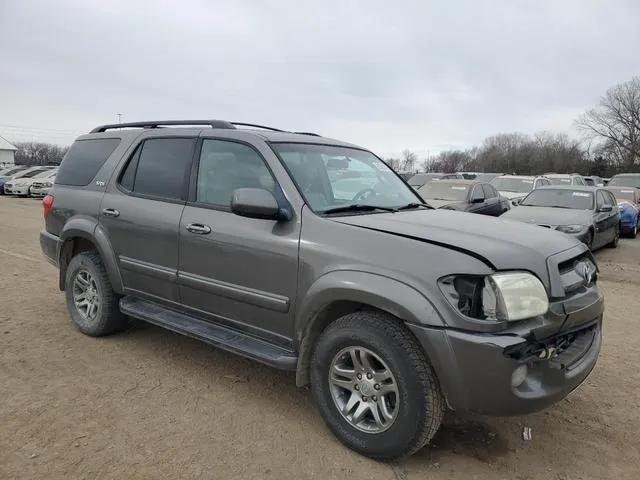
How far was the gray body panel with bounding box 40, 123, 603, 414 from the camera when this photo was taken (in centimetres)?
266

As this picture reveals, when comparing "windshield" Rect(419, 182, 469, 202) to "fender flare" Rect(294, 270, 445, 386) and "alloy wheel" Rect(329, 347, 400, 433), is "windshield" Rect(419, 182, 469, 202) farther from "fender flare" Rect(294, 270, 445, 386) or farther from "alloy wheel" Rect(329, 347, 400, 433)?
"alloy wheel" Rect(329, 347, 400, 433)

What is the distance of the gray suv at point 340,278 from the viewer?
2.68 m

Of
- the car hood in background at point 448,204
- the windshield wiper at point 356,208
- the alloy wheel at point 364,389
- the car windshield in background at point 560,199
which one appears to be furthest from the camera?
the car windshield in background at point 560,199

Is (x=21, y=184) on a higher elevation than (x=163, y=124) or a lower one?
lower

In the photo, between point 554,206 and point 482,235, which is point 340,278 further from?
point 554,206

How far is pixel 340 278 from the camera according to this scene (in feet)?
9.87

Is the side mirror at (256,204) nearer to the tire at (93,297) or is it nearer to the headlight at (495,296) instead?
the headlight at (495,296)

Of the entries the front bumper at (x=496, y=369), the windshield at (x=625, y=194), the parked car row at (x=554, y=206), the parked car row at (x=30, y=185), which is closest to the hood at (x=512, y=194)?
the parked car row at (x=554, y=206)

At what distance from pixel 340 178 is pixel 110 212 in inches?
81.6

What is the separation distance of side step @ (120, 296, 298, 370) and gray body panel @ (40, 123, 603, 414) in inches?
0.5

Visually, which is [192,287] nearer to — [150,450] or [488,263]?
[150,450]

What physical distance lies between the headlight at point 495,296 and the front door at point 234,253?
1039mm

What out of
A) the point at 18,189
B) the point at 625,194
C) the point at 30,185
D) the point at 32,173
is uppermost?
the point at 625,194

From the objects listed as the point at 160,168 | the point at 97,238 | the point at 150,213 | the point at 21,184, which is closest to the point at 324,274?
the point at 150,213
